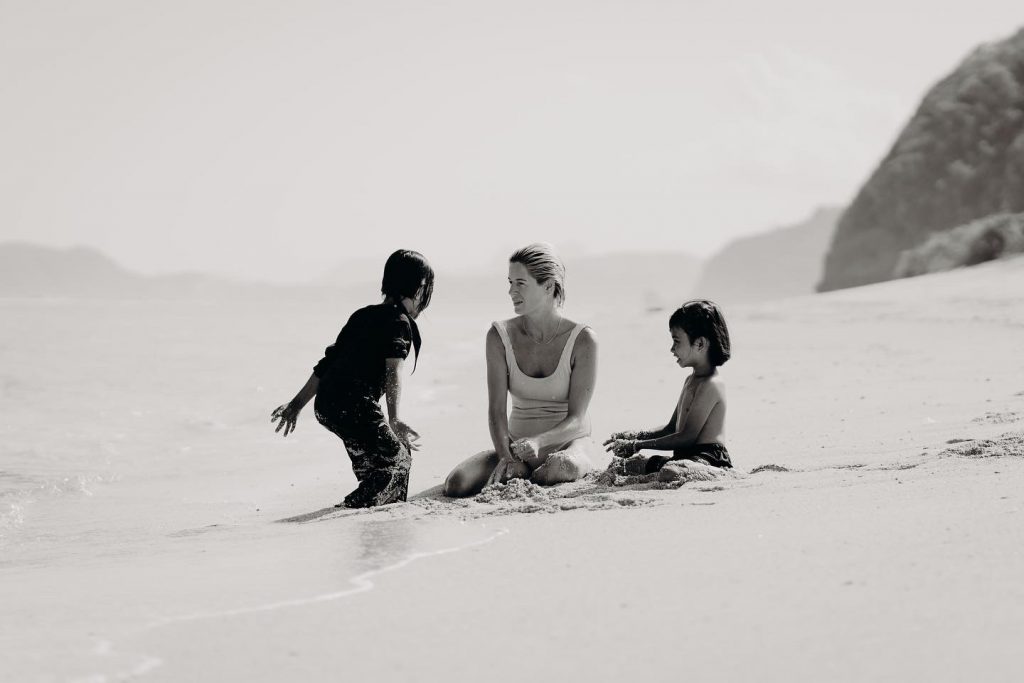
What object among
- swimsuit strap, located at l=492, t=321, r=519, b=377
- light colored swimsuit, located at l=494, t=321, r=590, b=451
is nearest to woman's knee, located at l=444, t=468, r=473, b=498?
light colored swimsuit, located at l=494, t=321, r=590, b=451

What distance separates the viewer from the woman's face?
5578 millimetres

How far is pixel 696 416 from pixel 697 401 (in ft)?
0.24

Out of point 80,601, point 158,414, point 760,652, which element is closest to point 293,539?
point 80,601

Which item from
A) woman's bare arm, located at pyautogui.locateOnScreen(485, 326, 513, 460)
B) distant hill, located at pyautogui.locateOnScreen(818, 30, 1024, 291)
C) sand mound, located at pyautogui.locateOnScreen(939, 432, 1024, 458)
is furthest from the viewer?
distant hill, located at pyautogui.locateOnScreen(818, 30, 1024, 291)

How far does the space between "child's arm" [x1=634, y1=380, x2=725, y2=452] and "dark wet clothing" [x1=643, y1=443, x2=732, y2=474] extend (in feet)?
0.11

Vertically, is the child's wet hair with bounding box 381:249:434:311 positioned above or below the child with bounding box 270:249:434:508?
above

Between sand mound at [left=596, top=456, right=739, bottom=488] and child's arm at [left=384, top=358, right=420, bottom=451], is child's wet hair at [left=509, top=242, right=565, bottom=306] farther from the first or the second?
sand mound at [left=596, top=456, right=739, bottom=488]

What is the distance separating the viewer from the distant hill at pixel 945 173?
101ft

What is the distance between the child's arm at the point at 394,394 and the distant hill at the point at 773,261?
309 feet

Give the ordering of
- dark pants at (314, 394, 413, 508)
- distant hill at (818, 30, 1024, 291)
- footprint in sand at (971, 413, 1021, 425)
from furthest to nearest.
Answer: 1. distant hill at (818, 30, 1024, 291)
2. footprint in sand at (971, 413, 1021, 425)
3. dark pants at (314, 394, 413, 508)

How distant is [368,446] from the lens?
17.7 ft

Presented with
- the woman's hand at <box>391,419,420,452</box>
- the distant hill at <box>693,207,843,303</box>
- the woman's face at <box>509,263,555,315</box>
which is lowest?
the woman's hand at <box>391,419,420,452</box>

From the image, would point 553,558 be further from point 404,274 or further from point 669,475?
point 404,274

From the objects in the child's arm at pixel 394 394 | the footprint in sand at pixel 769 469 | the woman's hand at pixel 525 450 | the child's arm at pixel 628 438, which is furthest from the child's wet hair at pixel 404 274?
the footprint in sand at pixel 769 469
